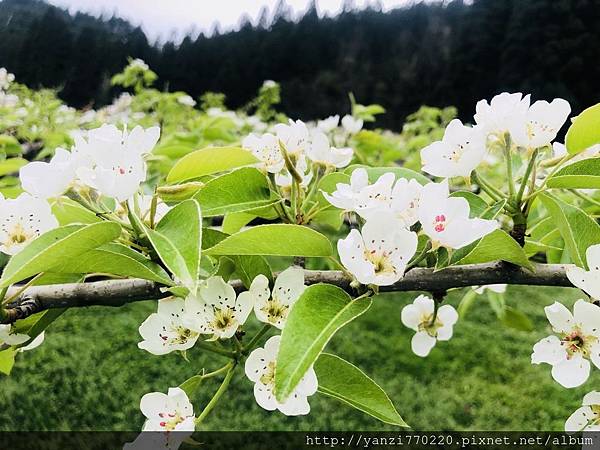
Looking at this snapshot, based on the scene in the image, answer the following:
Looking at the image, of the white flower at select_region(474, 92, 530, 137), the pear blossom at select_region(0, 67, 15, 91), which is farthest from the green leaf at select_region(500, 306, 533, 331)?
the pear blossom at select_region(0, 67, 15, 91)

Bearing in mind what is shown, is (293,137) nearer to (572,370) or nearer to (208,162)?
(208,162)

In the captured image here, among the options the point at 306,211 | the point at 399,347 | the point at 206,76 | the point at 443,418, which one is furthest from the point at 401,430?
the point at 206,76

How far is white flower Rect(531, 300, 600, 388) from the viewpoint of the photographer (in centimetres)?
58

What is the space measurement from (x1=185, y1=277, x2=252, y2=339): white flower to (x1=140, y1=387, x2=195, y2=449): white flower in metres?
0.07

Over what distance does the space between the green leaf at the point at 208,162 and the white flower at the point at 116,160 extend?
84 millimetres

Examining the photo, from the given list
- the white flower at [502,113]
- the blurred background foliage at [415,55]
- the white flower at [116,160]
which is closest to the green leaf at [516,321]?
the white flower at [502,113]

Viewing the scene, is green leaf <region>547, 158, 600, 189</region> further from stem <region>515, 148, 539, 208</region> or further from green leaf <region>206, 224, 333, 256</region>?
green leaf <region>206, 224, 333, 256</region>

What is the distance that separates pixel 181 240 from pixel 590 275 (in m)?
0.37

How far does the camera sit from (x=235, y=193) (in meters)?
0.64

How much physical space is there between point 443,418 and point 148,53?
394 cm

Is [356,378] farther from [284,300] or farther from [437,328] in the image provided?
[437,328]

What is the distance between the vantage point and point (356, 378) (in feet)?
1.95

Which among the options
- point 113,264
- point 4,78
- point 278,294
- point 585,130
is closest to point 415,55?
point 4,78

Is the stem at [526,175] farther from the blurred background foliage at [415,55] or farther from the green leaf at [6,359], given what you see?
the blurred background foliage at [415,55]
